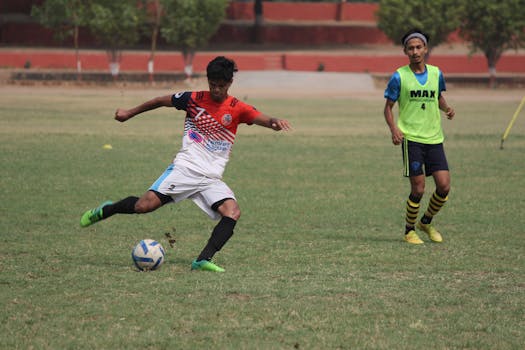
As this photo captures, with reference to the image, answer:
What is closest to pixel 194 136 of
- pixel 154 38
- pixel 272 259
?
pixel 272 259

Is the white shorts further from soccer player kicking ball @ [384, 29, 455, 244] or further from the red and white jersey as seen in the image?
soccer player kicking ball @ [384, 29, 455, 244]

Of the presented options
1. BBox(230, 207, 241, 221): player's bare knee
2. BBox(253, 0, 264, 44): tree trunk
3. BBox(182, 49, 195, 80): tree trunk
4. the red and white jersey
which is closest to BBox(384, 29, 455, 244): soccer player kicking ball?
the red and white jersey

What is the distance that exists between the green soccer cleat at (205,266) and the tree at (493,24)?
146ft

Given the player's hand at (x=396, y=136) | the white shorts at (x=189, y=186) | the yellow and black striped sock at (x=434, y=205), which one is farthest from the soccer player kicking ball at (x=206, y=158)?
the yellow and black striped sock at (x=434, y=205)

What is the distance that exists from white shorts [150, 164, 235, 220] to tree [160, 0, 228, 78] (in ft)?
144

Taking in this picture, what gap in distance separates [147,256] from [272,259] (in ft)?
4.32

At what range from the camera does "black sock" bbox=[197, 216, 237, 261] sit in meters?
7.95

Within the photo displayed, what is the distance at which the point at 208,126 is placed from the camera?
8.10 metres

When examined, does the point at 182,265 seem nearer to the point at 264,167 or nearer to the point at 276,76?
the point at 264,167

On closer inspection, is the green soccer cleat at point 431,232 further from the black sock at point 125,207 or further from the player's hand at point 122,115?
the player's hand at point 122,115

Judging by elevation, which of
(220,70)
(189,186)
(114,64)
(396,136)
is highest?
(220,70)

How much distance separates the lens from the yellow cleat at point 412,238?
9.67 meters

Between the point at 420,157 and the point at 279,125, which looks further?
the point at 420,157

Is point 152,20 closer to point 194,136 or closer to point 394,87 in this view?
point 394,87
